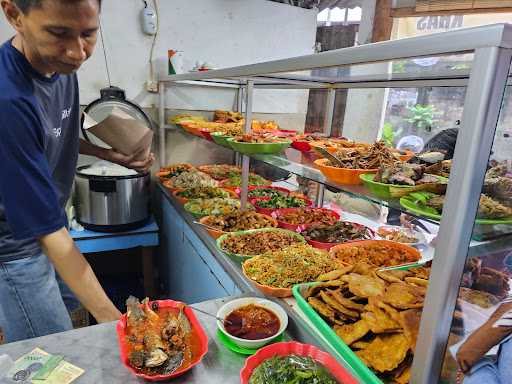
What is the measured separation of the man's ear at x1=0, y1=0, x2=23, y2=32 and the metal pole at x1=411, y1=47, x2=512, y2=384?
134cm

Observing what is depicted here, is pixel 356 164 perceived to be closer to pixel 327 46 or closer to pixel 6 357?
pixel 6 357

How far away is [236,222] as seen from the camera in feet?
6.89

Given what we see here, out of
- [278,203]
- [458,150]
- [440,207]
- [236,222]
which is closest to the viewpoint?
[458,150]

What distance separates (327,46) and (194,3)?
7.93 feet

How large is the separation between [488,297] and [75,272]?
1.34m

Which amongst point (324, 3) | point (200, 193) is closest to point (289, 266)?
point (200, 193)

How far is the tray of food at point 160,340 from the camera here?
1058 millimetres

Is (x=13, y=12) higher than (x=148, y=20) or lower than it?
lower

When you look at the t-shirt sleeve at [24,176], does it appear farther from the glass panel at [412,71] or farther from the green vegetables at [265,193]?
the green vegetables at [265,193]

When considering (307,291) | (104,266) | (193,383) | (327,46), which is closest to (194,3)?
(327,46)

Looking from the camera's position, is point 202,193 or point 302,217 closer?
point 302,217

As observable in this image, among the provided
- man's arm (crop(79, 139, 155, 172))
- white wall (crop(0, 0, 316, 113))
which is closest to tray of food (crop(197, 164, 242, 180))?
white wall (crop(0, 0, 316, 113))

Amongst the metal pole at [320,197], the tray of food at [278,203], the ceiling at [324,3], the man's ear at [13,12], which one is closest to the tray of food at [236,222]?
the tray of food at [278,203]

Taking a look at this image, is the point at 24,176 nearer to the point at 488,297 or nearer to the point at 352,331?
the point at 352,331
